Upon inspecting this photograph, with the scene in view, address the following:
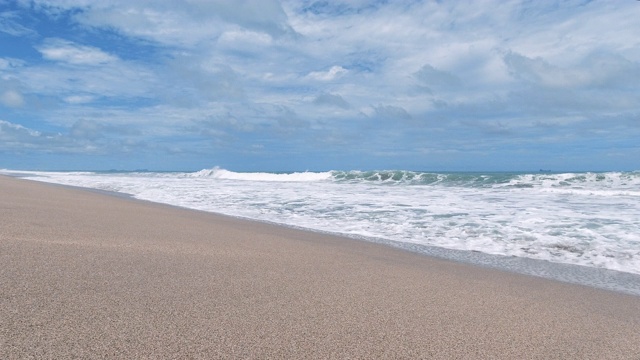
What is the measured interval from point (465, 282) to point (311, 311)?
1682 mm

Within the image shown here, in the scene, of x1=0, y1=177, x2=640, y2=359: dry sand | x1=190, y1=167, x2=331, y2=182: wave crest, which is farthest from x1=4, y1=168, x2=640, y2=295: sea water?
x1=190, y1=167, x2=331, y2=182: wave crest

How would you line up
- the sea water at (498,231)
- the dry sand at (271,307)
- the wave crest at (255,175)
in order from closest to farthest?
1. the dry sand at (271,307)
2. the sea water at (498,231)
3. the wave crest at (255,175)

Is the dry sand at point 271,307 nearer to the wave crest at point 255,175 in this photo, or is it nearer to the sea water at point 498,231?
the sea water at point 498,231

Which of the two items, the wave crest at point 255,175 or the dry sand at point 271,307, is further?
the wave crest at point 255,175

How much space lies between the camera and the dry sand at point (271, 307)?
1.91 m

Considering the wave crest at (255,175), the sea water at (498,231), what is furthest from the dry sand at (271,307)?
the wave crest at (255,175)

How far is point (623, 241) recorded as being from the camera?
19.5 feet

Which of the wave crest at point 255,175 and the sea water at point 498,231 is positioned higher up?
the wave crest at point 255,175

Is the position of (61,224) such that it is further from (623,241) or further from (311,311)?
(623,241)

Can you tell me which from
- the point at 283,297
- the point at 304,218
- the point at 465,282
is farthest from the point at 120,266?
the point at 304,218

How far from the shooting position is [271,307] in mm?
2514

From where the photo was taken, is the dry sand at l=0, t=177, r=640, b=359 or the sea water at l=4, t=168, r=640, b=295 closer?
the dry sand at l=0, t=177, r=640, b=359

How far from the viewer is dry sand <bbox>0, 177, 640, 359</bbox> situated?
6.27ft

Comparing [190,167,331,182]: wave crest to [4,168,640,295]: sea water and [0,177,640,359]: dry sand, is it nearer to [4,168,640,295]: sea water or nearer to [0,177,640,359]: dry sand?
[4,168,640,295]: sea water
